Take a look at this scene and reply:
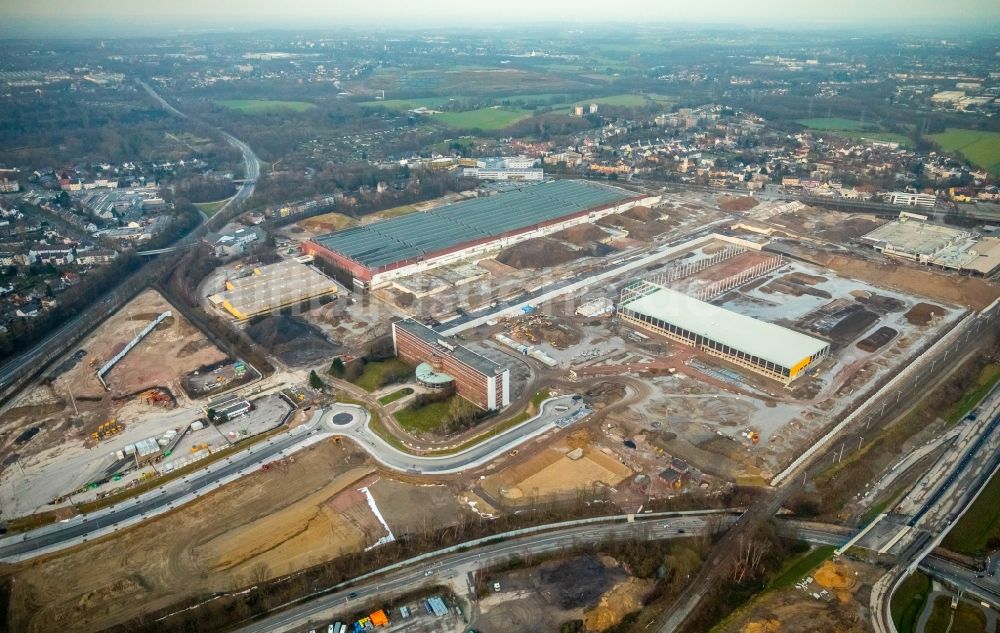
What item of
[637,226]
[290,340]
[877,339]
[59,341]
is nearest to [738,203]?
[637,226]

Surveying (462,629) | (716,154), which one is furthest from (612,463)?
(716,154)

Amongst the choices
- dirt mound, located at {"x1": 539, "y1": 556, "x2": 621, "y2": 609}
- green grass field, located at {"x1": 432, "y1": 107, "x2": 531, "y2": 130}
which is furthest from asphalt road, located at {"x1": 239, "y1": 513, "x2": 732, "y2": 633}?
green grass field, located at {"x1": 432, "y1": 107, "x2": 531, "y2": 130}

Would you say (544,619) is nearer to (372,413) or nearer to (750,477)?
(750,477)

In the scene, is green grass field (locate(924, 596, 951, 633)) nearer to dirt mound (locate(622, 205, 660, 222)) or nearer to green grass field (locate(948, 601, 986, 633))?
green grass field (locate(948, 601, 986, 633))

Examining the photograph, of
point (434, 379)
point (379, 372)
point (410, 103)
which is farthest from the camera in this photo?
point (410, 103)

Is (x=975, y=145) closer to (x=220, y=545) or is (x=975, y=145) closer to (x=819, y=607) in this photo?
(x=819, y=607)

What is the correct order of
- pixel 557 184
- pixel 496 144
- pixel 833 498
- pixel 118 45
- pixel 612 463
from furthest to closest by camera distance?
1. pixel 118 45
2. pixel 496 144
3. pixel 557 184
4. pixel 612 463
5. pixel 833 498
